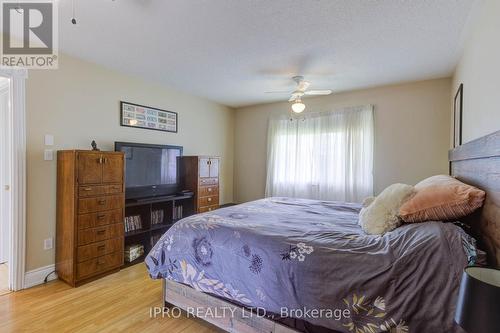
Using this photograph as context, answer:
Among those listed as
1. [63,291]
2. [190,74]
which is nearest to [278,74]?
[190,74]

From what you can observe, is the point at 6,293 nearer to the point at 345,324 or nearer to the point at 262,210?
the point at 262,210

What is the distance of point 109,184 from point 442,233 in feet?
10.0

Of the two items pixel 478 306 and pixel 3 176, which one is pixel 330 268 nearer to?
pixel 478 306

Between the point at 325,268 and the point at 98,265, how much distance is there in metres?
2.55

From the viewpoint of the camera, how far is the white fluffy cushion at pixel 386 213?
1.61 metres

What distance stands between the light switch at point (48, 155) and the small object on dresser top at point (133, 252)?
1.39 meters

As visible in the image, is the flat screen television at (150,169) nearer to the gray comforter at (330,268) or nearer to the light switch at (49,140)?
the light switch at (49,140)

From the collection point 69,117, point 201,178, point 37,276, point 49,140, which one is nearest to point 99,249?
point 37,276

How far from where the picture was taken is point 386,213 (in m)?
1.66

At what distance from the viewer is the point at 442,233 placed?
1282mm

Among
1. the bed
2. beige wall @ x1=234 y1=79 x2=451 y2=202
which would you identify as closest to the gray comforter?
the bed

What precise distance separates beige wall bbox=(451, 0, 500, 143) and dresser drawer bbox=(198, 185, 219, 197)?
3458 mm

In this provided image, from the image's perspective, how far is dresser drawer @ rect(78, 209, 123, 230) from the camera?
2.60m

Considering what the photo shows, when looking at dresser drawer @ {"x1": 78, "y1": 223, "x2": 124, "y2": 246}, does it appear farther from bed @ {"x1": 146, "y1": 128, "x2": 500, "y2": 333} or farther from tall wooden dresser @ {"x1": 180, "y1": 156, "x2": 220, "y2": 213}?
tall wooden dresser @ {"x1": 180, "y1": 156, "x2": 220, "y2": 213}
